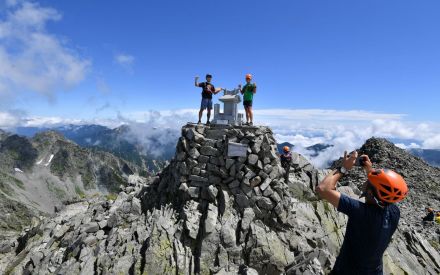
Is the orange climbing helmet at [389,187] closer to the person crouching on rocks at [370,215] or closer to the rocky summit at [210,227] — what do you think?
the person crouching on rocks at [370,215]

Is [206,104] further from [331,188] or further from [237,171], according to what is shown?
[331,188]

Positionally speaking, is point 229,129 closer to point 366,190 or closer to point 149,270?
point 149,270

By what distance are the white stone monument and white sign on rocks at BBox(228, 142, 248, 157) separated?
202 cm

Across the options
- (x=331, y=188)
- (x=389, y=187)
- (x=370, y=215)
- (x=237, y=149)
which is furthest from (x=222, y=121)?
(x=389, y=187)

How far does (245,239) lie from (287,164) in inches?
386

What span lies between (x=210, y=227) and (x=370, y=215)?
52.5 ft

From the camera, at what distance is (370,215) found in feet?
21.5

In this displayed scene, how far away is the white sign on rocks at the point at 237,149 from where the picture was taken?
23281 millimetres

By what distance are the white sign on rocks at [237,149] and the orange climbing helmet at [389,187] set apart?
55.3 ft

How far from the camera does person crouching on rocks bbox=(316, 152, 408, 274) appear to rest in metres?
6.40

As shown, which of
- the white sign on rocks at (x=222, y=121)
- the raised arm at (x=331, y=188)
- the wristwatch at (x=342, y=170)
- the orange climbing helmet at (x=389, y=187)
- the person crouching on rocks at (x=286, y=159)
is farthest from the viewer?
the person crouching on rocks at (x=286, y=159)

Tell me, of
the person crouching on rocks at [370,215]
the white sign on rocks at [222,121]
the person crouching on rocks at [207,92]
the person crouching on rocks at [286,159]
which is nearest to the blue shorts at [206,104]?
the person crouching on rocks at [207,92]

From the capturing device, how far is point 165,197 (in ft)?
83.8

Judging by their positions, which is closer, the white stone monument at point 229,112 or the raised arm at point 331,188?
the raised arm at point 331,188
